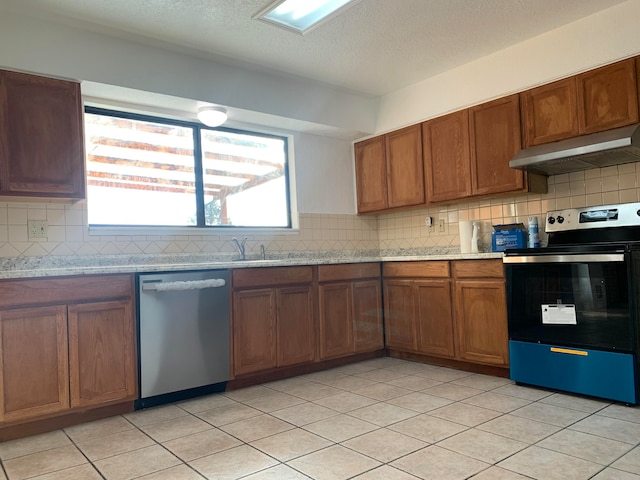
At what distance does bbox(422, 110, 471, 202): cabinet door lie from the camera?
392cm

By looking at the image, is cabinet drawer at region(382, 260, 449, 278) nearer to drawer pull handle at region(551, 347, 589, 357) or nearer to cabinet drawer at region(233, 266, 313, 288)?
cabinet drawer at region(233, 266, 313, 288)

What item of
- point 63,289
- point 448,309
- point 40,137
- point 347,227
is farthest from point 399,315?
point 40,137

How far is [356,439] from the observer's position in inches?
92.4

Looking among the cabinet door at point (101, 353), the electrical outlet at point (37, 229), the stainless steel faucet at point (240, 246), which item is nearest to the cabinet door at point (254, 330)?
the stainless steel faucet at point (240, 246)

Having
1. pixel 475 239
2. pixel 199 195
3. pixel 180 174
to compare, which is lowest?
pixel 475 239

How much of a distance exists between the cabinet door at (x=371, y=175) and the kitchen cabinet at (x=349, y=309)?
2.40ft

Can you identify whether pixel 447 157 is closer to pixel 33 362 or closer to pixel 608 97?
pixel 608 97

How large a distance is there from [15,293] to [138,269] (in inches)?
26.0

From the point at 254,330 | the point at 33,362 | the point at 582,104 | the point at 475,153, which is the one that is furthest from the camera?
the point at 475,153

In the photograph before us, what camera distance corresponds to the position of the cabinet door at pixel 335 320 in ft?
12.7

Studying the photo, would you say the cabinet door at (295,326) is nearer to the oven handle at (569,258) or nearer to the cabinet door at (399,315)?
the cabinet door at (399,315)

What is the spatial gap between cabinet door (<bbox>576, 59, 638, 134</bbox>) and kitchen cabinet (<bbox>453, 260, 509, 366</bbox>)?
1.12m

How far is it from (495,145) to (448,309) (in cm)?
133

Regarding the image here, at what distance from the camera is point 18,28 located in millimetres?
2869
